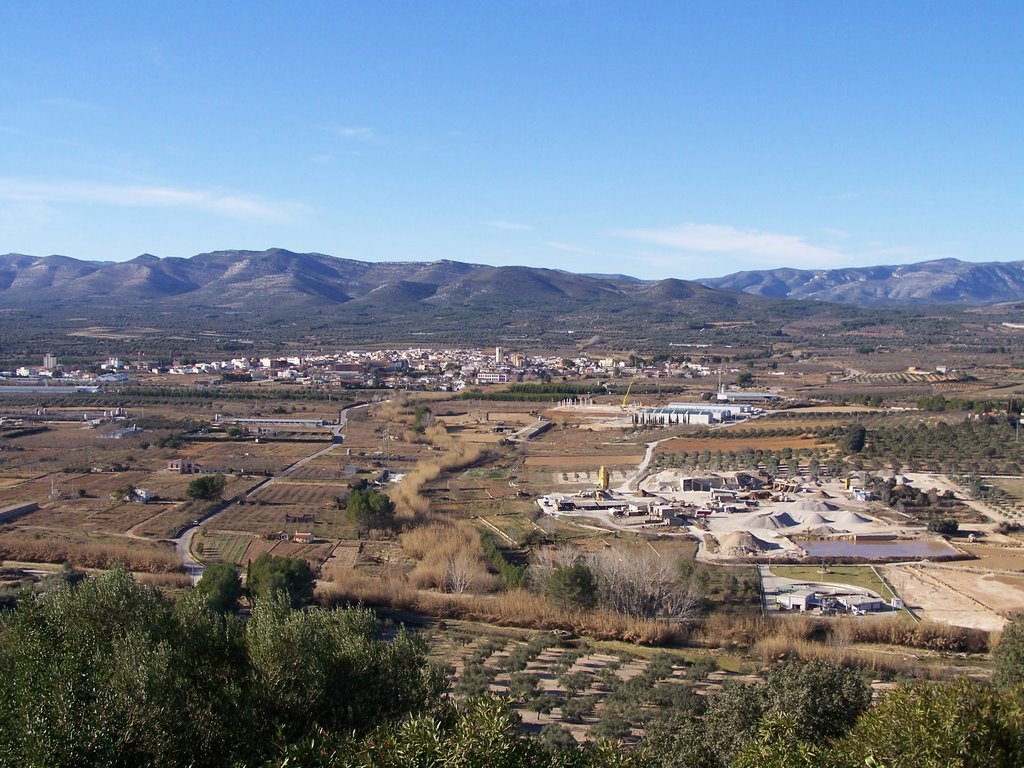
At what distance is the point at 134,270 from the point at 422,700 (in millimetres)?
155897

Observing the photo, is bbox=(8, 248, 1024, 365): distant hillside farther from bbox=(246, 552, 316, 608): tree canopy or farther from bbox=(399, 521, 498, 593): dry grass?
bbox=(246, 552, 316, 608): tree canopy

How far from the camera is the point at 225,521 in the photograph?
24266mm

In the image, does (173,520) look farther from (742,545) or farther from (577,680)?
(577,680)

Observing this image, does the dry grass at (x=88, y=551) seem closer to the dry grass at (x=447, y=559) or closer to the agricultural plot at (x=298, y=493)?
the dry grass at (x=447, y=559)

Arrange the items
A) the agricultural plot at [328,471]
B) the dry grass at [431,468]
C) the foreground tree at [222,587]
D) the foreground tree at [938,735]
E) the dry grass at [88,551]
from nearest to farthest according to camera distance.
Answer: the foreground tree at [938,735]
the foreground tree at [222,587]
the dry grass at [88,551]
the dry grass at [431,468]
the agricultural plot at [328,471]

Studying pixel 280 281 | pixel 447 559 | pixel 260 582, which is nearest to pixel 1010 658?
pixel 447 559

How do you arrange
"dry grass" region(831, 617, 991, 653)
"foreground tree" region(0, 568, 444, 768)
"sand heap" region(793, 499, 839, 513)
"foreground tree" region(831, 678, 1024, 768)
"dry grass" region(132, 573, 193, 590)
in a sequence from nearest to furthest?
"foreground tree" region(831, 678, 1024, 768) < "foreground tree" region(0, 568, 444, 768) < "dry grass" region(831, 617, 991, 653) < "dry grass" region(132, 573, 193, 590) < "sand heap" region(793, 499, 839, 513)

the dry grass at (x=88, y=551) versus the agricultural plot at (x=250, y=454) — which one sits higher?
the dry grass at (x=88, y=551)

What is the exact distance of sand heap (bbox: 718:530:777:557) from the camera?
69.5 feet

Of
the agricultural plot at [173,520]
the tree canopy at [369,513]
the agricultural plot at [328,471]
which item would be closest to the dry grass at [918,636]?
the tree canopy at [369,513]

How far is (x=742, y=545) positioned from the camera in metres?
21.4

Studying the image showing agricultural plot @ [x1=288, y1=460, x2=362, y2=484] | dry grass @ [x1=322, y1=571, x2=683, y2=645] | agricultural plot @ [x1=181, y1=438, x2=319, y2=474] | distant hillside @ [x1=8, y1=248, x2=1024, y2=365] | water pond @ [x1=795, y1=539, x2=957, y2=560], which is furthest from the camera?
distant hillside @ [x1=8, y1=248, x2=1024, y2=365]

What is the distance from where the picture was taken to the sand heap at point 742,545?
21.2 metres

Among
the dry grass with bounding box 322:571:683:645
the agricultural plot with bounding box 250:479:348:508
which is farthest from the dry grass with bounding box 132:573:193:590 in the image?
the agricultural plot with bounding box 250:479:348:508
